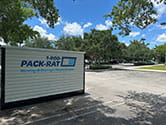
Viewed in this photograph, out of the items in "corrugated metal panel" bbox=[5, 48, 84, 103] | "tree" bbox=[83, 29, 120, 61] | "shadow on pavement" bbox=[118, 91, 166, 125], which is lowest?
"shadow on pavement" bbox=[118, 91, 166, 125]

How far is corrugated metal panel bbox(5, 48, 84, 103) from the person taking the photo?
3.53 meters

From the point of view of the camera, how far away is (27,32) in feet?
13.5

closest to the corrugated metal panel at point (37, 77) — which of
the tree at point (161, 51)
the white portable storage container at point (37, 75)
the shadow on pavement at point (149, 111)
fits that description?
the white portable storage container at point (37, 75)

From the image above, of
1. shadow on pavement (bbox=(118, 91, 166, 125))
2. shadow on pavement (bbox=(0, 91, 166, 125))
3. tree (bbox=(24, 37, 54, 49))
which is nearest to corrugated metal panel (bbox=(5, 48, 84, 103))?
shadow on pavement (bbox=(0, 91, 166, 125))

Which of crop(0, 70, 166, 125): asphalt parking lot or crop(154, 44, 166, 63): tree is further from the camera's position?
crop(154, 44, 166, 63): tree

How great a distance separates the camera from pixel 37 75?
4055mm

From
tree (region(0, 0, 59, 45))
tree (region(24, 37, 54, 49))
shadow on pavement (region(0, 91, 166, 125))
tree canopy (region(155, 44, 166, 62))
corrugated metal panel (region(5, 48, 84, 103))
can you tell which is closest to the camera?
shadow on pavement (region(0, 91, 166, 125))

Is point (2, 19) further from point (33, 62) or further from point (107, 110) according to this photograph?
point (107, 110)

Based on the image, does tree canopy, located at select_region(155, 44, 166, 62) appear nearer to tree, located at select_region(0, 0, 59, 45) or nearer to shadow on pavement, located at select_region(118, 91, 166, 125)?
shadow on pavement, located at select_region(118, 91, 166, 125)

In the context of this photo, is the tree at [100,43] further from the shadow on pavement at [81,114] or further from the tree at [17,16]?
the shadow on pavement at [81,114]

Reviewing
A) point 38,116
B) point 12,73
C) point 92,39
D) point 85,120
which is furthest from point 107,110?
point 92,39

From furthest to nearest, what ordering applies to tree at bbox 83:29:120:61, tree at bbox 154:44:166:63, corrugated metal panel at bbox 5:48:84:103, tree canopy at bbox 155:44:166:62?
1. tree at bbox 154:44:166:63
2. tree canopy at bbox 155:44:166:62
3. tree at bbox 83:29:120:61
4. corrugated metal panel at bbox 5:48:84:103

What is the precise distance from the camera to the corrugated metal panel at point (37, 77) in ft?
11.6

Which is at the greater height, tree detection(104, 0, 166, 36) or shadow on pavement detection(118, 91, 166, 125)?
tree detection(104, 0, 166, 36)
